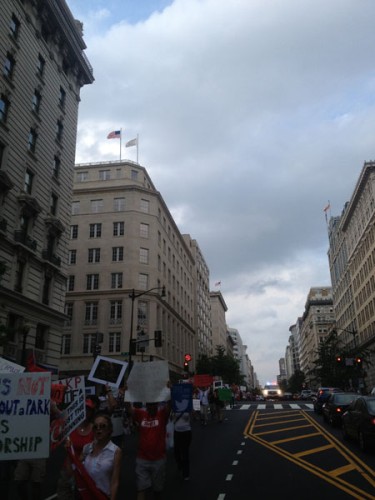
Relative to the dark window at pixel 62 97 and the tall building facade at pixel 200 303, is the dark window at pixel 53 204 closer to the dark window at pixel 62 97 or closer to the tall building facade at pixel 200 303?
the dark window at pixel 62 97

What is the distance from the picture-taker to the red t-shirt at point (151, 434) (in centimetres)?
723

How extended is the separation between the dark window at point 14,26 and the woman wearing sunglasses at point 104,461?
32.7 metres

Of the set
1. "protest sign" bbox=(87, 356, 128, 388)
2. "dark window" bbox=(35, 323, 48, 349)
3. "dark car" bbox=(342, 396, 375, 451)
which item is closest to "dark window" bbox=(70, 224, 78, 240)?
"dark window" bbox=(35, 323, 48, 349)

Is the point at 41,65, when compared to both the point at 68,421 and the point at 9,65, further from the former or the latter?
the point at 68,421

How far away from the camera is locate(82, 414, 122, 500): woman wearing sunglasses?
15.7 feet

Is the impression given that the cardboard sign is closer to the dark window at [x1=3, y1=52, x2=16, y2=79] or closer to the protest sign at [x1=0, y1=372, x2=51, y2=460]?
the protest sign at [x1=0, y1=372, x2=51, y2=460]

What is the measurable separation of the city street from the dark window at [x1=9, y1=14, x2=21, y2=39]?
2736 centimetres

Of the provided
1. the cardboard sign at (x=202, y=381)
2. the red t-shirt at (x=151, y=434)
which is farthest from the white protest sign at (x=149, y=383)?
the cardboard sign at (x=202, y=381)

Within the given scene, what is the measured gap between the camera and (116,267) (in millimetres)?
61438

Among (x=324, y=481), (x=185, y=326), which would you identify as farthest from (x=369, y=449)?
(x=185, y=326)

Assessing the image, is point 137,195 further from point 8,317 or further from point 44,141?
point 8,317

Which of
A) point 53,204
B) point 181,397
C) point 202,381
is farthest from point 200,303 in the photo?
point 181,397

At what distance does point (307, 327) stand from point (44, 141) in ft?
508

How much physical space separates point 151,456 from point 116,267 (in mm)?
54937
